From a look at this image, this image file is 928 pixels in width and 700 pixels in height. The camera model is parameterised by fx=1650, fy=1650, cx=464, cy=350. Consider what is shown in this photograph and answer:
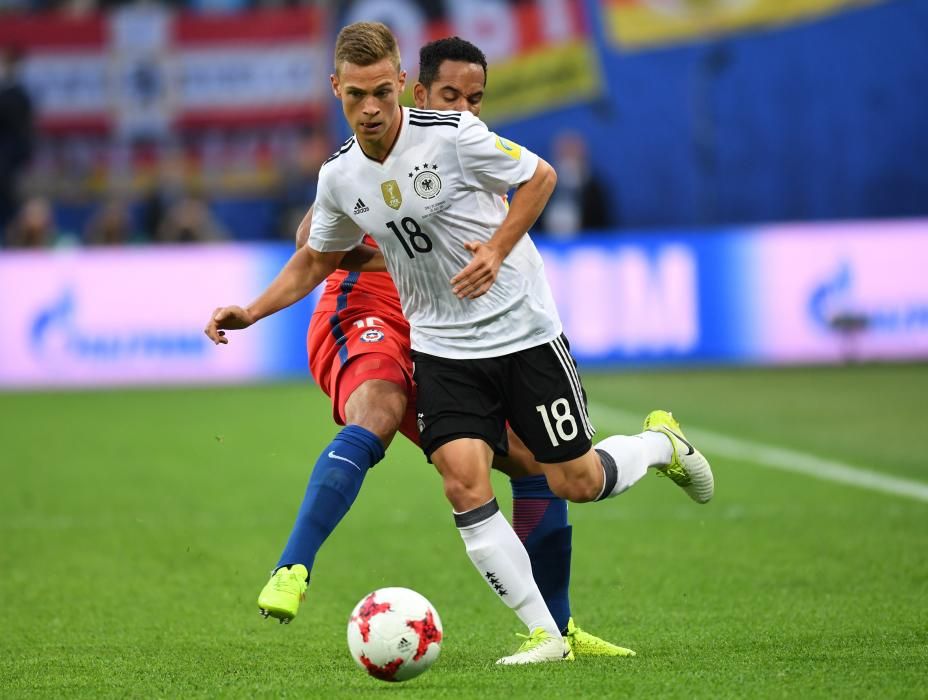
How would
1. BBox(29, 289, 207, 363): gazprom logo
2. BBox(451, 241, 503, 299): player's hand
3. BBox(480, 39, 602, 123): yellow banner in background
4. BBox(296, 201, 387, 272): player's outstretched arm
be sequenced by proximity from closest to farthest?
BBox(451, 241, 503, 299): player's hand, BBox(296, 201, 387, 272): player's outstretched arm, BBox(29, 289, 207, 363): gazprom logo, BBox(480, 39, 602, 123): yellow banner in background

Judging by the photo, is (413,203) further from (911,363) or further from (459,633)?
(911,363)

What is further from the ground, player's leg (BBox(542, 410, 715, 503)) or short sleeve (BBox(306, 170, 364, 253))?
short sleeve (BBox(306, 170, 364, 253))

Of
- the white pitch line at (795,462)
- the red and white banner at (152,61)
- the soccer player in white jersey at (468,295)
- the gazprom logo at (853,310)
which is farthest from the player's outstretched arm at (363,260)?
the red and white banner at (152,61)

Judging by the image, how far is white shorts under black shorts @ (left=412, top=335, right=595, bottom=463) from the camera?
533 cm

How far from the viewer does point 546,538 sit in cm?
568

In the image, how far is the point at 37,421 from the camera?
13906mm

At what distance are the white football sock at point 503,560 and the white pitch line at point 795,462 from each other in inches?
166

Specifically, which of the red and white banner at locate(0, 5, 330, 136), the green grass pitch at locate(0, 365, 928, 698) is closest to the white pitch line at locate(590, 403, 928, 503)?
the green grass pitch at locate(0, 365, 928, 698)

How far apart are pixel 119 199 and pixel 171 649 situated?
15.5m

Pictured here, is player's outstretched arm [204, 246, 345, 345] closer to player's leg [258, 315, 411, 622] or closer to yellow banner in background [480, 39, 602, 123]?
player's leg [258, 315, 411, 622]

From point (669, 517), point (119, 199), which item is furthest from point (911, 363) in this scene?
point (119, 199)

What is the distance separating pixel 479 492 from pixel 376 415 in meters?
0.57

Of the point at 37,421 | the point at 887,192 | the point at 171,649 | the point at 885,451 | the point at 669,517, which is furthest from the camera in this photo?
the point at 887,192

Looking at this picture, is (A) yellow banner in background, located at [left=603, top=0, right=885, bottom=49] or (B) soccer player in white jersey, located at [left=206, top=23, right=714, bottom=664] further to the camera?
(A) yellow banner in background, located at [left=603, top=0, right=885, bottom=49]
